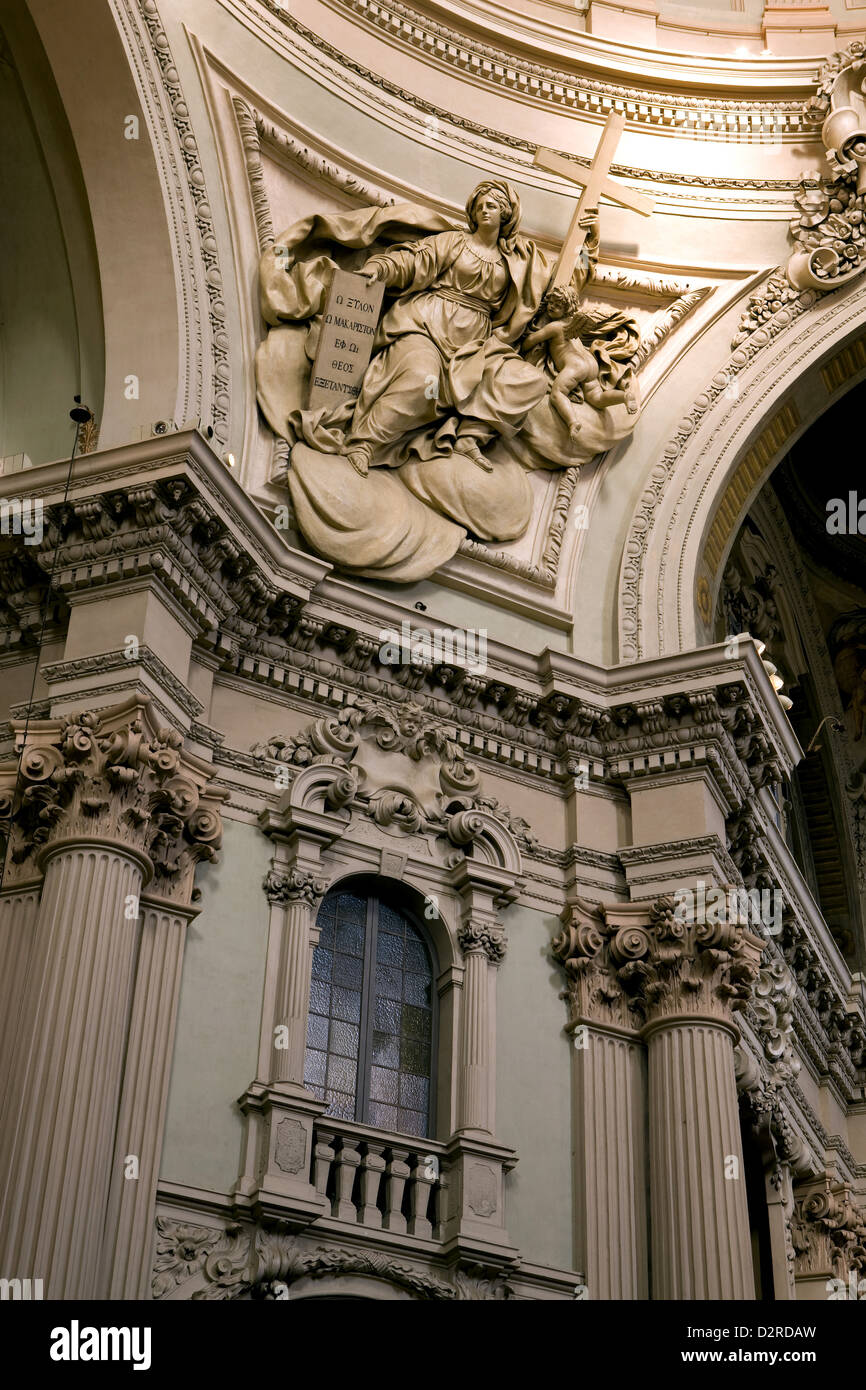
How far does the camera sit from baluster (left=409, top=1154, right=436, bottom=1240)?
1311 centimetres

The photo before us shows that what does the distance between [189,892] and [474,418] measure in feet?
17.5

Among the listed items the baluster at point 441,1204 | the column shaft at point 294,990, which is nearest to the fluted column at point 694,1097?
the baluster at point 441,1204

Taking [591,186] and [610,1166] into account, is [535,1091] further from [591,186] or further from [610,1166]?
[591,186]

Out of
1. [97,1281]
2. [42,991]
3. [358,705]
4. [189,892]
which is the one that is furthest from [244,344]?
[97,1281]

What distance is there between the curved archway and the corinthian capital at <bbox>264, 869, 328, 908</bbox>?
378cm

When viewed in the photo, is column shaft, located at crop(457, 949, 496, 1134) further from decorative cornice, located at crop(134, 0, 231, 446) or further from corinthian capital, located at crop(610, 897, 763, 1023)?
decorative cornice, located at crop(134, 0, 231, 446)

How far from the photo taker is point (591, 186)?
58.1 feet

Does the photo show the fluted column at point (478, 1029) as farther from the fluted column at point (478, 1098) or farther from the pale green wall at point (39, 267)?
the pale green wall at point (39, 267)

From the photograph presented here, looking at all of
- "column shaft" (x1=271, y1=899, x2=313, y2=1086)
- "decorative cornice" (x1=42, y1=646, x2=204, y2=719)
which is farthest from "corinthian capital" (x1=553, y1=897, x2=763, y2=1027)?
"decorative cornice" (x1=42, y1=646, x2=204, y2=719)

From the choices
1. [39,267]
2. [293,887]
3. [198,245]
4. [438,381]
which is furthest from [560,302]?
[293,887]

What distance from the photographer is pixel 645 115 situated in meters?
19.0

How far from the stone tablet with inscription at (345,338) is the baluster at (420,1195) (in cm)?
611

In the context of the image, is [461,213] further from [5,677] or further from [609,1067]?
[609,1067]

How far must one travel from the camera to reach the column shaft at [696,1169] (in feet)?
43.9
